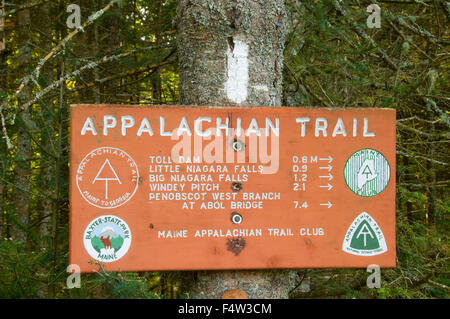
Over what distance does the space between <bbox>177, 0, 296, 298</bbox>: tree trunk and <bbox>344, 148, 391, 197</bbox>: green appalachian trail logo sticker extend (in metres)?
0.41

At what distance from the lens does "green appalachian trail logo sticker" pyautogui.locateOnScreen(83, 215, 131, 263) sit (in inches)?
63.7

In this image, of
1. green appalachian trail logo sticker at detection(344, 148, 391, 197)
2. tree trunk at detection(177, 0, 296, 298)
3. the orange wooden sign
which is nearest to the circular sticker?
the orange wooden sign

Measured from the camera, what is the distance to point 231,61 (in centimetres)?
177

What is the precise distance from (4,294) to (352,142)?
210cm

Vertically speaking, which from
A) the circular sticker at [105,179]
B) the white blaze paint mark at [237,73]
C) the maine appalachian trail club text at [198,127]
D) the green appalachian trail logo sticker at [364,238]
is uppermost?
the white blaze paint mark at [237,73]

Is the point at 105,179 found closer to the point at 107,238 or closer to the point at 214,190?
the point at 107,238

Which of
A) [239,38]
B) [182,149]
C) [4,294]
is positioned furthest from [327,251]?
[4,294]

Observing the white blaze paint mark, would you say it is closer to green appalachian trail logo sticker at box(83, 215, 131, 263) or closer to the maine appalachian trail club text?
the maine appalachian trail club text

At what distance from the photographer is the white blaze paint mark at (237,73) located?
1.75 meters

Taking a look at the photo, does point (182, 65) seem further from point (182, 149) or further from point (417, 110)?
point (417, 110)

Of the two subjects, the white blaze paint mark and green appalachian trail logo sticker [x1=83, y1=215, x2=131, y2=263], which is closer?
green appalachian trail logo sticker [x1=83, y1=215, x2=131, y2=263]

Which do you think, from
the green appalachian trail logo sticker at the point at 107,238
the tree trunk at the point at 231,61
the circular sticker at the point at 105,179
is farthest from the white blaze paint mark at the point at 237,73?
the green appalachian trail logo sticker at the point at 107,238

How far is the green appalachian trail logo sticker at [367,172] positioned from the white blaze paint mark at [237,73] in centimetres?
50

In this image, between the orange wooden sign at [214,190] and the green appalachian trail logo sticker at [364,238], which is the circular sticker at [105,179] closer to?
the orange wooden sign at [214,190]
